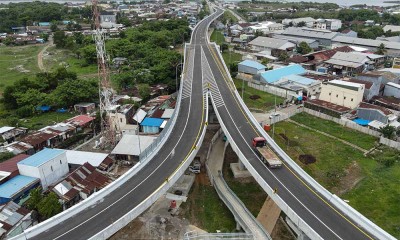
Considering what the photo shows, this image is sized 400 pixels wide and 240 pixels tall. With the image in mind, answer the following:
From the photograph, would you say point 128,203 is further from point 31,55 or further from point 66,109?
point 31,55

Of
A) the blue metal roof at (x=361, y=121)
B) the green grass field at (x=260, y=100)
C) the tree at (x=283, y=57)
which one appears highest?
the tree at (x=283, y=57)

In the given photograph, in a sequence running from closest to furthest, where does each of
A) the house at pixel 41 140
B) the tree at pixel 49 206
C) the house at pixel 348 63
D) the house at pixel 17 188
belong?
the tree at pixel 49 206
the house at pixel 17 188
the house at pixel 41 140
the house at pixel 348 63

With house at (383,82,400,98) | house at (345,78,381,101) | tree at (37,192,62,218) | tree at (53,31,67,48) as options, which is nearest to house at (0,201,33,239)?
tree at (37,192,62,218)

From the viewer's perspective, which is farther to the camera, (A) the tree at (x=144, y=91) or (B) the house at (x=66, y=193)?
(A) the tree at (x=144, y=91)

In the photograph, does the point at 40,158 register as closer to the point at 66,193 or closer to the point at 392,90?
the point at 66,193

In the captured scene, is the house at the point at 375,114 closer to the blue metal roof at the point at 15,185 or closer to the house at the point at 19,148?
the blue metal roof at the point at 15,185

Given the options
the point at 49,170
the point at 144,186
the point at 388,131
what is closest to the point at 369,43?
the point at 388,131

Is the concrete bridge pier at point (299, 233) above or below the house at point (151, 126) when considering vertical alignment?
below

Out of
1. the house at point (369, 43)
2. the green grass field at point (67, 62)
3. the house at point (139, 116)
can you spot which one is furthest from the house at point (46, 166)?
the house at point (369, 43)
